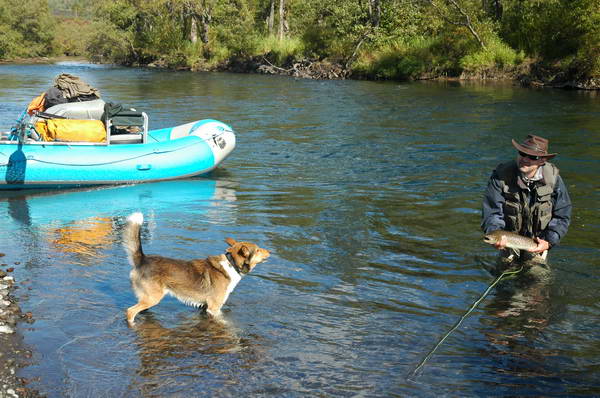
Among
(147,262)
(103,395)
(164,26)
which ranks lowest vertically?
(103,395)

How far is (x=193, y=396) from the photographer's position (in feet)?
16.9

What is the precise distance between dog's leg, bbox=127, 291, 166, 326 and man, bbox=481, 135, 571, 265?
3.24 meters

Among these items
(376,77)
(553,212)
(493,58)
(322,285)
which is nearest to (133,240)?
(322,285)

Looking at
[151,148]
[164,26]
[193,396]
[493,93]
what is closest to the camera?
[193,396]

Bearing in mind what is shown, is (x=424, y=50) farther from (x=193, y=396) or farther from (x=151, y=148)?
(x=193, y=396)

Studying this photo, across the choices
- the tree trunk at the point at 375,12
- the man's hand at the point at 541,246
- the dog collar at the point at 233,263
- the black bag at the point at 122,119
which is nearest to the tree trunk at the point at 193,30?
the tree trunk at the point at 375,12

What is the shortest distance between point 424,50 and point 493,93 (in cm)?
992

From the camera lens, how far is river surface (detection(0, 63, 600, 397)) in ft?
18.0

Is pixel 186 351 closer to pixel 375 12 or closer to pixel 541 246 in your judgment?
pixel 541 246

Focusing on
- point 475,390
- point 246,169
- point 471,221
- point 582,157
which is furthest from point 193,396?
point 582,157

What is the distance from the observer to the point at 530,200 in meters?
6.59

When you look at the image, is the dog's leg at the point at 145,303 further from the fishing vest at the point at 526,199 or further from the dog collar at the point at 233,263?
the fishing vest at the point at 526,199

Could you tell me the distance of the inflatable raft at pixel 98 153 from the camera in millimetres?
12219

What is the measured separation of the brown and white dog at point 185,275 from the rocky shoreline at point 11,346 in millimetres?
→ 1031
